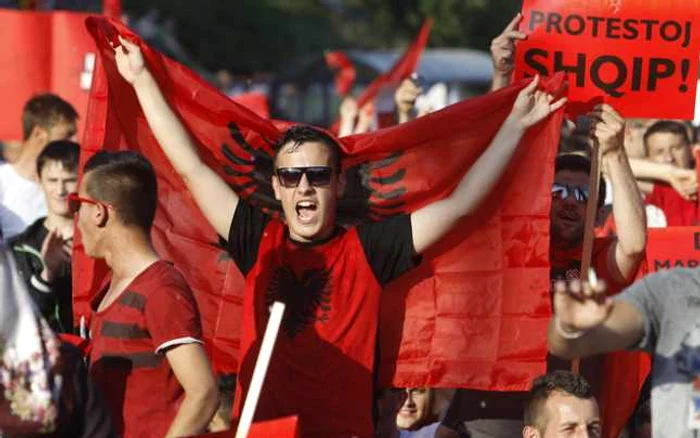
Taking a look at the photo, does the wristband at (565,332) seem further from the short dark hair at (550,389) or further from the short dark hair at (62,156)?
the short dark hair at (62,156)

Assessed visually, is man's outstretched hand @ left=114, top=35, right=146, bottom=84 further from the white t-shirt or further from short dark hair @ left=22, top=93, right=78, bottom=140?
short dark hair @ left=22, top=93, right=78, bottom=140

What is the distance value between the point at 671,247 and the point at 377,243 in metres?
2.60

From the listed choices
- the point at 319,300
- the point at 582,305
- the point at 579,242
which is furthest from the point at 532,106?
the point at 582,305

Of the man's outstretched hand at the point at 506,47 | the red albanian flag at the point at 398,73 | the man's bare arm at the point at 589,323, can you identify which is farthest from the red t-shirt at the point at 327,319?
the red albanian flag at the point at 398,73

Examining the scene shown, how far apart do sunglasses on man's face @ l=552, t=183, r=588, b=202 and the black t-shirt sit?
1056 millimetres

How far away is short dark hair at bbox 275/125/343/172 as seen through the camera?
6422 millimetres

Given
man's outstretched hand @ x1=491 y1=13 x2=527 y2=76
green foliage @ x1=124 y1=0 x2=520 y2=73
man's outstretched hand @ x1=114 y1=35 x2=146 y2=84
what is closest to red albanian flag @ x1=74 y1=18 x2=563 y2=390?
man's outstretched hand @ x1=114 y1=35 x2=146 y2=84

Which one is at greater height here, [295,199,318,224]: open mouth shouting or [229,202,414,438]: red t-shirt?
[295,199,318,224]: open mouth shouting

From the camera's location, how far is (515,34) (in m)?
7.34

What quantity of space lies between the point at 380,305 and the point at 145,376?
48.5 inches

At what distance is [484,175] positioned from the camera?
6590 millimetres

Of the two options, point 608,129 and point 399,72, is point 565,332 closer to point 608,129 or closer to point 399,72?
point 608,129

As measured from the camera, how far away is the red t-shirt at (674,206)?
10.2 meters

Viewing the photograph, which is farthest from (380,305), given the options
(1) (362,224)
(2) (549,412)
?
(2) (549,412)
